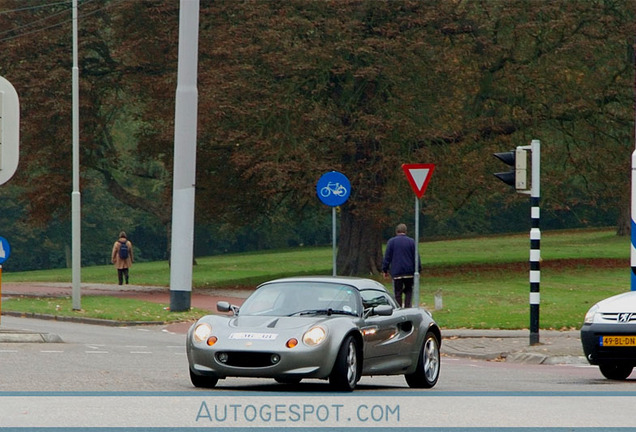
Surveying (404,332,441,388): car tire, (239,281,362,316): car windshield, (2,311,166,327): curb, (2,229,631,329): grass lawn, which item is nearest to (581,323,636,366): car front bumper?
(404,332,441,388): car tire

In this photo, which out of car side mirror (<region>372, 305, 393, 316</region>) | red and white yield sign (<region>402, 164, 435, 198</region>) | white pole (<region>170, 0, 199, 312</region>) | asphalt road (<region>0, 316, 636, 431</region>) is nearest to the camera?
asphalt road (<region>0, 316, 636, 431</region>)

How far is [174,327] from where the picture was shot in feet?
89.5

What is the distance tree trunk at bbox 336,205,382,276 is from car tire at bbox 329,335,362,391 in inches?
1132

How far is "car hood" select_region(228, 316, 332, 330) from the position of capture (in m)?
13.5

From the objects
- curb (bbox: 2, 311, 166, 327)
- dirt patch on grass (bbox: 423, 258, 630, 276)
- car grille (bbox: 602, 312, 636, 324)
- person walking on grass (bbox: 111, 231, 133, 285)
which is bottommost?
curb (bbox: 2, 311, 166, 327)

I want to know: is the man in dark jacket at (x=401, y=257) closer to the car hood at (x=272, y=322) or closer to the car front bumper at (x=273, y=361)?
the car hood at (x=272, y=322)

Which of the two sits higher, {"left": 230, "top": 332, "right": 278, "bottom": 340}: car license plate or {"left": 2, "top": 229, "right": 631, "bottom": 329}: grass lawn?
{"left": 230, "top": 332, "right": 278, "bottom": 340}: car license plate

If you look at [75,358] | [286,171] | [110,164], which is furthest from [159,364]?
[110,164]

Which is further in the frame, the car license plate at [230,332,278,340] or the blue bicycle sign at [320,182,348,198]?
the blue bicycle sign at [320,182,348,198]

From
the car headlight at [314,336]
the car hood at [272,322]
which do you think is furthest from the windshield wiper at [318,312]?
the car headlight at [314,336]

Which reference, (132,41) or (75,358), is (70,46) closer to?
(132,41)

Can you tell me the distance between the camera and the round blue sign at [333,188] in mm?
24812

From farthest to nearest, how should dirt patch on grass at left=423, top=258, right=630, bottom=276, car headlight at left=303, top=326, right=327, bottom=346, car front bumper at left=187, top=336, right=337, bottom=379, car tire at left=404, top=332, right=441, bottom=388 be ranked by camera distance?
dirt patch on grass at left=423, top=258, right=630, bottom=276 → car tire at left=404, top=332, right=441, bottom=388 → car headlight at left=303, top=326, right=327, bottom=346 → car front bumper at left=187, top=336, right=337, bottom=379
